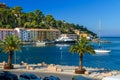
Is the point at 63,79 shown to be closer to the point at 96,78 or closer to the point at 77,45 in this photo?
the point at 96,78

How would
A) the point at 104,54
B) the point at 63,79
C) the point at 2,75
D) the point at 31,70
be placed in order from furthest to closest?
the point at 104,54 → the point at 31,70 → the point at 63,79 → the point at 2,75

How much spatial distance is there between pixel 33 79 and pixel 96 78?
36.3 ft

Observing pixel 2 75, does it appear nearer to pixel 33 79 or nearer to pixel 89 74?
pixel 33 79

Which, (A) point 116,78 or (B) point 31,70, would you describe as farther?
(B) point 31,70

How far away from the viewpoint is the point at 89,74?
51438 millimetres

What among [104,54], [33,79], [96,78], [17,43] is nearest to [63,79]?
[96,78]

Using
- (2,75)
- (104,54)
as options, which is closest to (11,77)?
(2,75)

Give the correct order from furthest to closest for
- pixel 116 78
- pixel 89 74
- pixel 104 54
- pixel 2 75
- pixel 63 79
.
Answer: pixel 104 54, pixel 89 74, pixel 63 79, pixel 2 75, pixel 116 78

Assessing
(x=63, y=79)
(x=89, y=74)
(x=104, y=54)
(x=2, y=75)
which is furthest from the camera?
(x=104, y=54)

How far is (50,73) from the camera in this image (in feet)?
172

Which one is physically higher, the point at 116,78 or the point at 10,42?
the point at 10,42

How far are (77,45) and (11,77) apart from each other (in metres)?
16.9

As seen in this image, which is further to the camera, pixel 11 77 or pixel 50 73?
pixel 50 73

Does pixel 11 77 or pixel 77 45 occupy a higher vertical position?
pixel 77 45
